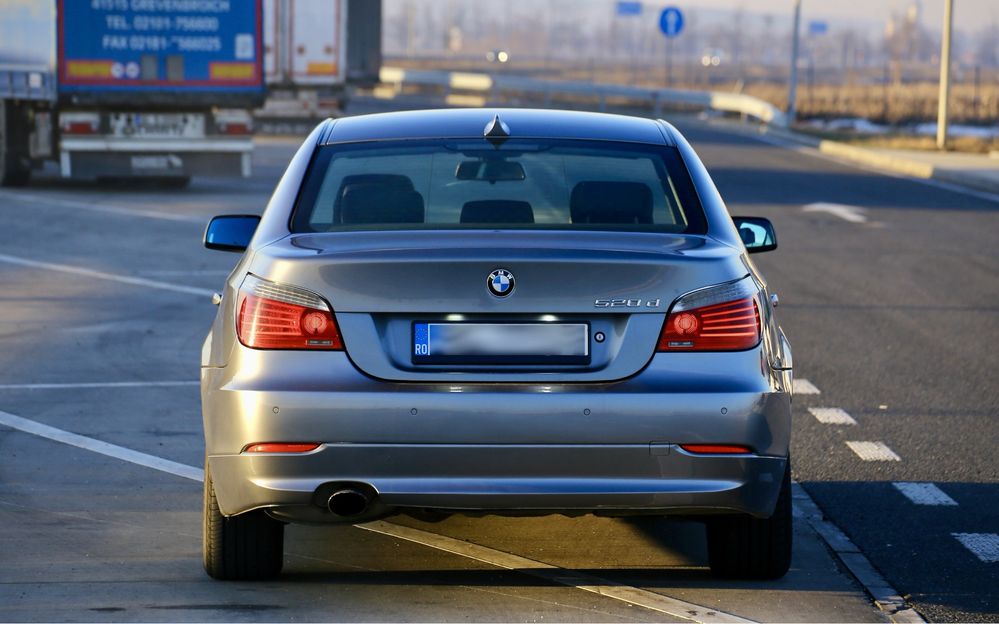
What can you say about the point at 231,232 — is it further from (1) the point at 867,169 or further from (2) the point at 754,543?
(1) the point at 867,169

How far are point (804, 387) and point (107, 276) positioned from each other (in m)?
6.70

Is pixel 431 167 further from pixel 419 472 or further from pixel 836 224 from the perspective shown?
pixel 836 224

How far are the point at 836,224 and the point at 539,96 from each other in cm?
4145

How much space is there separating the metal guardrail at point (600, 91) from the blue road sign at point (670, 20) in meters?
2.02

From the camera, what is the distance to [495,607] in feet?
17.9

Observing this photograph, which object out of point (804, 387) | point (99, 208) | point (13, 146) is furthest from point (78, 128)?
point (804, 387)

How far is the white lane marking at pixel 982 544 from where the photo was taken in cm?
620

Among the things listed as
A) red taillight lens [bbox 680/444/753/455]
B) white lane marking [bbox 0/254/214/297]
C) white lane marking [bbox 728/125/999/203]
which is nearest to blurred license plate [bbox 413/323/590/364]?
red taillight lens [bbox 680/444/753/455]

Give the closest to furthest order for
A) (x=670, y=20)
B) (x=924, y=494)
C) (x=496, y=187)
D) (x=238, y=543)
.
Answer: (x=238, y=543), (x=496, y=187), (x=924, y=494), (x=670, y=20)

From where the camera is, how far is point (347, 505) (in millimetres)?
5258

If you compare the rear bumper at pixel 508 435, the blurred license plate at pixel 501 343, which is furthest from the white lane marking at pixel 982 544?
the blurred license plate at pixel 501 343

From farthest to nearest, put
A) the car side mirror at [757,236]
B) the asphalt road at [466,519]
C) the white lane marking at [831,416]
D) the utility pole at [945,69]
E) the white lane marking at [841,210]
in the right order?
the utility pole at [945,69], the white lane marking at [841,210], the white lane marking at [831,416], the car side mirror at [757,236], the asphalt road at [466,519]

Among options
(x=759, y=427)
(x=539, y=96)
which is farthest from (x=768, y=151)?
(x=759, y=427)

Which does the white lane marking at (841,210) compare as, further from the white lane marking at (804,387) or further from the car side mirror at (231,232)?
the car side mirror at (231,232)
